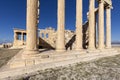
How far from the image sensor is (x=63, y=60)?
57.6 feet

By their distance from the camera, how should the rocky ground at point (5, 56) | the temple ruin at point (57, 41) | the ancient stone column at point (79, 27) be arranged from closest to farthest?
the temple ruin at point (57, 41) < the rocky ground at point (5, 56) < the ancient stone column at point (79, 27)

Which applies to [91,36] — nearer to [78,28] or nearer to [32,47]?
[78,28]

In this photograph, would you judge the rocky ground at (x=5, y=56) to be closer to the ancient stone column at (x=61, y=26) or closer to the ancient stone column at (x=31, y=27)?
the ancient stone column at (x=31, y=27)

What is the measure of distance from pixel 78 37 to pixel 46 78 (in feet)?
46.4

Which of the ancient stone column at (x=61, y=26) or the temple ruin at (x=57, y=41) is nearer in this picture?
the temple ruin at (x=57, y=41)

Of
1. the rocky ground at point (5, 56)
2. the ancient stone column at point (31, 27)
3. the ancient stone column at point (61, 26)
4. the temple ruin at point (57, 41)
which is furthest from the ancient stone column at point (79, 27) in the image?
the rocky ground at point (5, 56)

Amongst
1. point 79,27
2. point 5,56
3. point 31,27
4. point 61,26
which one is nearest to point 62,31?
point 61,26

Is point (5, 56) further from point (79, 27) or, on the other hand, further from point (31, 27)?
point (79, 27)

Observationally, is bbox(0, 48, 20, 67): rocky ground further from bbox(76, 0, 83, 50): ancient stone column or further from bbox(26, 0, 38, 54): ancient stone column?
bbox(76, 0, 83, 50): ancient stone column

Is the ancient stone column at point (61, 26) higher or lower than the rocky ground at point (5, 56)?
higher

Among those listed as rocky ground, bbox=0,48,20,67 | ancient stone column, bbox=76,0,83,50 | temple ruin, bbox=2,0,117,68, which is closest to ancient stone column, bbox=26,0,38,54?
temple ruin, bbox=2,0,117,68

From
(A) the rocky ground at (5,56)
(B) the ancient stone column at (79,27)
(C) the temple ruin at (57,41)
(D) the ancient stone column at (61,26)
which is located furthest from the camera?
(B) the ancient stone column at (79,27)

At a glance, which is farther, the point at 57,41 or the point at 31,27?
the point at 57,41

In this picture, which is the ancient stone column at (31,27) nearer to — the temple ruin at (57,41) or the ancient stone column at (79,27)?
the temple ruin at (57,41)
